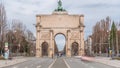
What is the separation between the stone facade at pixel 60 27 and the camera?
140 meters

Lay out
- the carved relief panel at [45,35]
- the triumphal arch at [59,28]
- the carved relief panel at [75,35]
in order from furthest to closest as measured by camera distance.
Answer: the carved relief panel at [45,35]
the carved relief panel at [75,35]
the triumphal arch at [59,28]

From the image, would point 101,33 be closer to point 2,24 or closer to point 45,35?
point 45,35

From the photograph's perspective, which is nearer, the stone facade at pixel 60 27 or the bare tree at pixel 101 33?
the bare tree at pixel 101 33

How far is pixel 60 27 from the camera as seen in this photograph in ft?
463

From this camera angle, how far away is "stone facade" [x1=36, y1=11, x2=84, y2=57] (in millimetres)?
140125

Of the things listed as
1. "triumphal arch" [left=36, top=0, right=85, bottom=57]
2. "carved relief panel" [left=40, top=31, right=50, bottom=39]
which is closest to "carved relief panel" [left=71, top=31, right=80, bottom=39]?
"triumphal arch" [left=36, top=0, right=85, bottom=57]

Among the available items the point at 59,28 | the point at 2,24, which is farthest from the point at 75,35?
the point at 2,24

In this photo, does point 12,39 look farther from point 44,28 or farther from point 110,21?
point 110,21

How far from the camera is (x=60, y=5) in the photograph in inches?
5950

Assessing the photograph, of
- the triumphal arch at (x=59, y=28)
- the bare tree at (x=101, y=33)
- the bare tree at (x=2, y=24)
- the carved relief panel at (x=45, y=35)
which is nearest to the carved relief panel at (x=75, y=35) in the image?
the triumphal arch at (x=59, y=28)

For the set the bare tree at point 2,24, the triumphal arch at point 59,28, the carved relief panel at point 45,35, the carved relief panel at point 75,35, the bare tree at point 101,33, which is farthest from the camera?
the carved relief panel at point 45,35

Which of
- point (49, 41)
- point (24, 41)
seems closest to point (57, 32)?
point (49, 41)

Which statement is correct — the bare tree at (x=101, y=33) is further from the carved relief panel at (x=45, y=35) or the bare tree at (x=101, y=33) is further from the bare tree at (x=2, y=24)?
the bare tree at (x=2, y=24)

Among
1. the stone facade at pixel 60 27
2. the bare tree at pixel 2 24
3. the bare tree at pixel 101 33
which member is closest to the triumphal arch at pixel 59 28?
the stone facade at pixel 60 27
